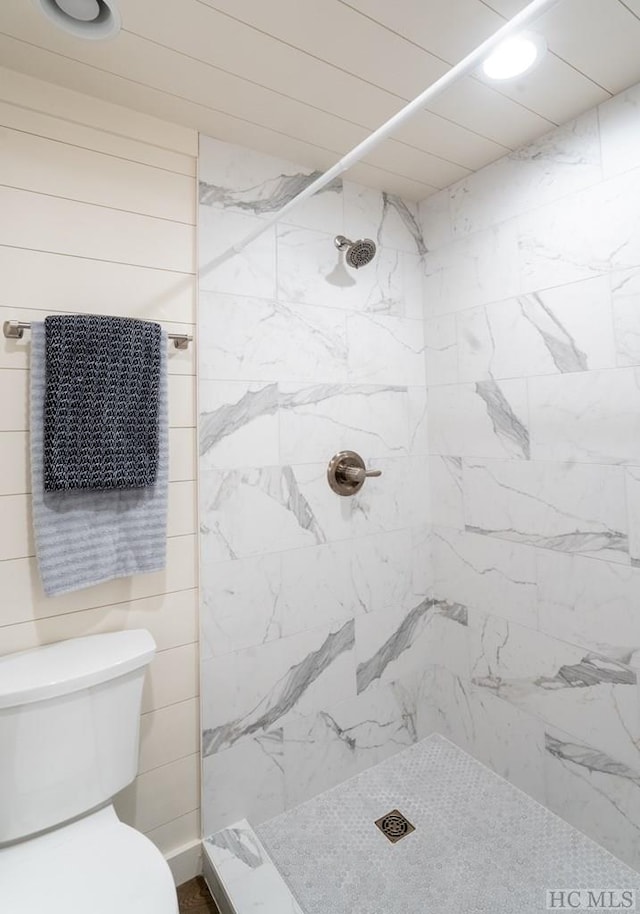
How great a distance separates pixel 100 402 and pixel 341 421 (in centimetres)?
86

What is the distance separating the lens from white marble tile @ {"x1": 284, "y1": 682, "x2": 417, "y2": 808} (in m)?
1.71

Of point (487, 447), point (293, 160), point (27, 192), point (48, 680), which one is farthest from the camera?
point (487, 447)

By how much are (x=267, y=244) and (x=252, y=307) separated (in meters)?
0.24

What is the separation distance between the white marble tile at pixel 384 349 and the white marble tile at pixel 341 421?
0.18ft

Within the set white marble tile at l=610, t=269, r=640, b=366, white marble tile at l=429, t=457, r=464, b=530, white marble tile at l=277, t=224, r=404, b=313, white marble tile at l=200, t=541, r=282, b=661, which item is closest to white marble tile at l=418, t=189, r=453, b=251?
white marble tile at l=277, t=224, r=404, b=313

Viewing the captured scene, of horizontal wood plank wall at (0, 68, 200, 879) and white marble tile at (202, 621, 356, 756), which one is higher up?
horizontal wood plank wall at (0, 68, 200, 879)

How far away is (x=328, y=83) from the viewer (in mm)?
1325

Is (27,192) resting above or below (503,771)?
above

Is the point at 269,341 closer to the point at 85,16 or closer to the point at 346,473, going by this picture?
the point at 346,473

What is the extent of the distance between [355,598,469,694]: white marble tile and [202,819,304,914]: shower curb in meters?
0.60

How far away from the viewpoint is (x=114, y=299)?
4.58 ft

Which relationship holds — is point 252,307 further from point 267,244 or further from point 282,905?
point 282,905

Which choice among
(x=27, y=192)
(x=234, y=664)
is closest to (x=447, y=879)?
(x=234, y=664)

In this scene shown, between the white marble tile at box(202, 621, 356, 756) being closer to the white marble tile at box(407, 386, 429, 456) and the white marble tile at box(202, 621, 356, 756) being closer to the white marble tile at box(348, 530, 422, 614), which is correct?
the white marble tile at box(348, 530, 422, 614)
